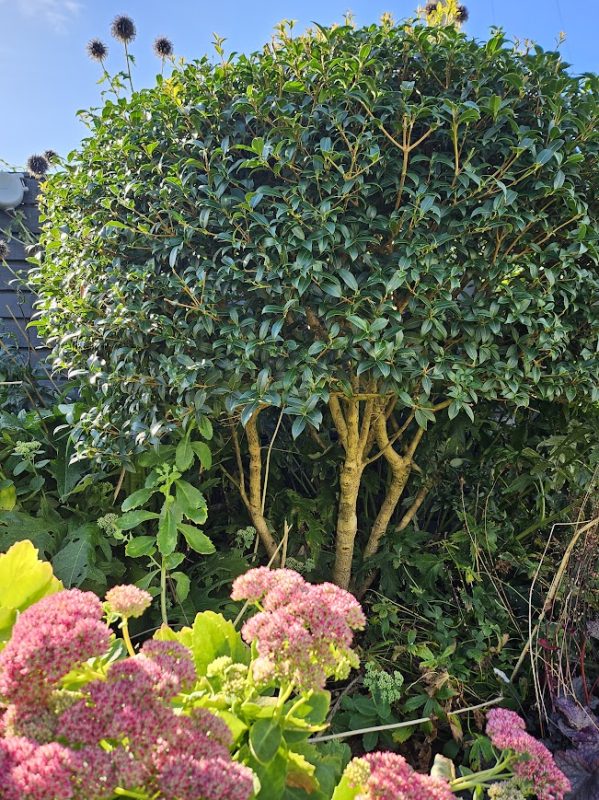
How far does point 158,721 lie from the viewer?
740 mm

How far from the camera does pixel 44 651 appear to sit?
76cm

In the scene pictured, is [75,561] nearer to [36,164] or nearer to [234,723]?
[234,723]

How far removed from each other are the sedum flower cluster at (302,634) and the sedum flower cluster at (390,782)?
15 centimetres

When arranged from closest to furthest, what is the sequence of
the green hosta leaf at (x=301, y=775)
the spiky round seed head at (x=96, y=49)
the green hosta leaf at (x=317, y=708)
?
the green hosta leaf at (x=301, y=775) → the green hosta leaf at (x=317, y=708) → the spiky round seed head at (x=96, y=49)

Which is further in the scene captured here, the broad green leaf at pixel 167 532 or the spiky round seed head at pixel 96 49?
the spiky round seed head at pixel 96 49

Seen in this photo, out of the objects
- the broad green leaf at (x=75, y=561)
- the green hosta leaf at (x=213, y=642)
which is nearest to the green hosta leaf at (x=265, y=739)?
the green hosta leaf at (x=213, y=642)

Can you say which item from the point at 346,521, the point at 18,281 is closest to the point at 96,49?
the point at 18,281

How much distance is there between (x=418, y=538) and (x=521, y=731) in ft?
3.52

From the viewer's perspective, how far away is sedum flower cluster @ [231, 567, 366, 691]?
891mm

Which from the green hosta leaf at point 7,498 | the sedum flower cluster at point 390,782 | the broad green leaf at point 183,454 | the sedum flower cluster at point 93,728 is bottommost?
the sedum flower cluster at point 390,782

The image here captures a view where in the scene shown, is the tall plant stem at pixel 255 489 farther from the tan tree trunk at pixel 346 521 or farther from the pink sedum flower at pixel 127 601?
the pink sedum flower at pixel 127 601

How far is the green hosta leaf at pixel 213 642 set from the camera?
122 centimetres

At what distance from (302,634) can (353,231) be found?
1160 mm

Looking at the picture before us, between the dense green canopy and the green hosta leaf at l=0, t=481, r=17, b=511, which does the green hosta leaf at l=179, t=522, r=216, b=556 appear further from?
the green hosta leaf at l=0, t=481, r=17, b=511
